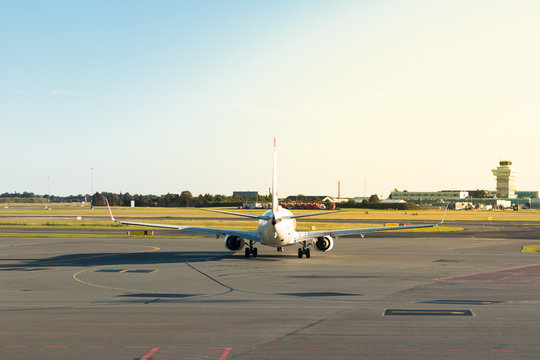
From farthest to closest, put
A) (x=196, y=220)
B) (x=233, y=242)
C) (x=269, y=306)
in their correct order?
(x=196, y=220) < (x=233, y=242) < (x=269, y=306)

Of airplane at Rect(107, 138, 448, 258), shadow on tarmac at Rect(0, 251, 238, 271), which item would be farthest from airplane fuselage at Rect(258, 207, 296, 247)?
shadow on tarmac at Rect(0, 251, 238, 271)

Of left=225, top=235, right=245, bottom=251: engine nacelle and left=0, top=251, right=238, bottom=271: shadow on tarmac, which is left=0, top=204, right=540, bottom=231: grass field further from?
left=0, top=251, right=238, bottom=271: shadow on tarmac

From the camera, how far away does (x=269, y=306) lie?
83.7 ft

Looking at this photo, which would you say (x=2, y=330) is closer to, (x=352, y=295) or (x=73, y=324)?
(x=73, y=324)

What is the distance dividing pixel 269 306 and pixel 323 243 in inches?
954

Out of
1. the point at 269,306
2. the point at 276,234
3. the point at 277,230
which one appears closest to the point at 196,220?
the point at 276,234

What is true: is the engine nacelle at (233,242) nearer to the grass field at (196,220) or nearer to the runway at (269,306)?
the runway at (269,306)

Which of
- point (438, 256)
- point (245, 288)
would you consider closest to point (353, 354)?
point (245, 288)

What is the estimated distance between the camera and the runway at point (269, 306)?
58.2 ft

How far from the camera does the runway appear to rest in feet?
58.2

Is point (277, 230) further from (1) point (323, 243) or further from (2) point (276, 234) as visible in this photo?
(1) point (323, 243)

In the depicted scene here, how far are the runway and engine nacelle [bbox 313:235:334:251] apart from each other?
1739 mm

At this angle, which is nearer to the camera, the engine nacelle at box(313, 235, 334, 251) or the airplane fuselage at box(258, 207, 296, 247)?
the airplane fuselage at box(258, 207, 296, 247)

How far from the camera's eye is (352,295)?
28859 millimetres
